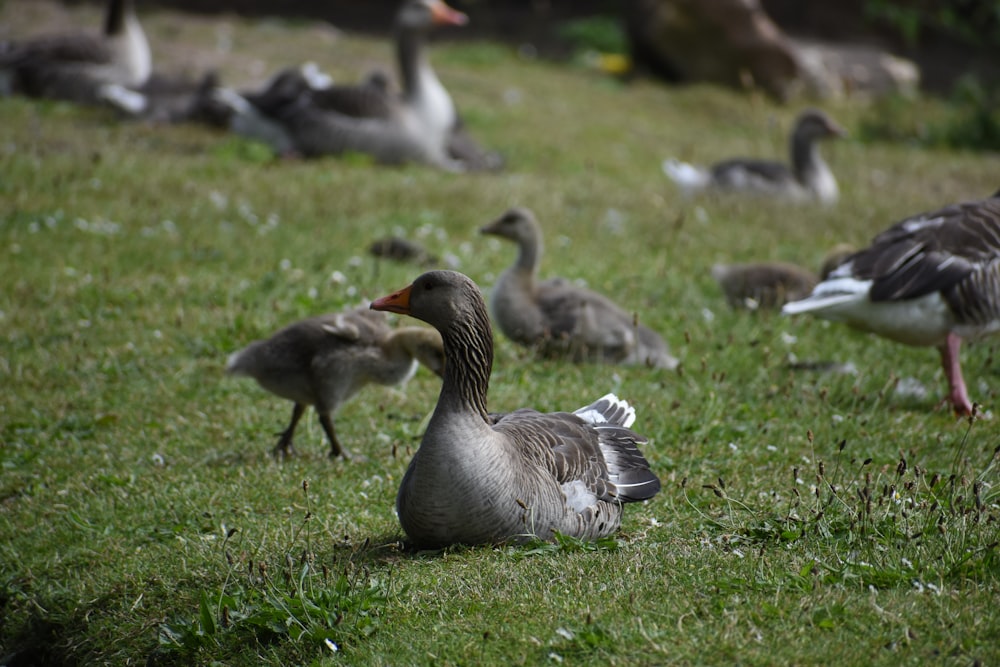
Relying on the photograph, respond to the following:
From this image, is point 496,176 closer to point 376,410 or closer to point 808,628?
point 376,410

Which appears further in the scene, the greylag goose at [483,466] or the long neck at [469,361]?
the long neck at [469,361]

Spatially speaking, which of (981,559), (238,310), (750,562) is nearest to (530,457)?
(750,562)

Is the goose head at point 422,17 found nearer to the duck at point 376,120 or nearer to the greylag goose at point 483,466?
the duck at point 376,120

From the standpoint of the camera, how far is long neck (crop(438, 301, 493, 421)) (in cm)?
531

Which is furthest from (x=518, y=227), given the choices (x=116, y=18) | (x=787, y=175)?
(x=116, y=18)

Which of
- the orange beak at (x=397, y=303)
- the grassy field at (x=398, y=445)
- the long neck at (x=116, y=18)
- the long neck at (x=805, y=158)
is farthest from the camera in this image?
the long neck at (x=116, y=18)

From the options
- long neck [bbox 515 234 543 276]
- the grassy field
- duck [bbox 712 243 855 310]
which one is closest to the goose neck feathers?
the grassy field

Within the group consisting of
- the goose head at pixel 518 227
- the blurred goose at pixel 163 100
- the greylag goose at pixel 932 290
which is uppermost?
the greylag goose at pixel 932 290

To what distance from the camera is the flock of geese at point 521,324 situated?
5281 mm

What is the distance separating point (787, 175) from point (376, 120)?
573 cm

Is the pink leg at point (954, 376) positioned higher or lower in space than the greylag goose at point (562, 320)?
higher

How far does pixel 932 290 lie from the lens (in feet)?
26.0

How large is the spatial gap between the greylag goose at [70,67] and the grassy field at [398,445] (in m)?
1.02

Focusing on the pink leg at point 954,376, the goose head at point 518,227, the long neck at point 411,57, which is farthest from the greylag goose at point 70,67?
the pink leg at point 954,376
